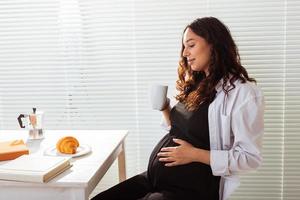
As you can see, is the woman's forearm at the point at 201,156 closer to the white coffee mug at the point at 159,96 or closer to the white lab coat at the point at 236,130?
the white lab coat at the point at 236,130

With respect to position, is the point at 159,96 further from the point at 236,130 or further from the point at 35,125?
the point at 35,125

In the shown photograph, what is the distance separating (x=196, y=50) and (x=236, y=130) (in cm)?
37

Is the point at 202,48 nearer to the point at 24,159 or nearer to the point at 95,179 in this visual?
the point at 95,179

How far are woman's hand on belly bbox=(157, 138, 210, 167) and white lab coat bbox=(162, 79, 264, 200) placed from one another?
3cm

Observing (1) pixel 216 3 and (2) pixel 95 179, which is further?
(1) pixel 216 3

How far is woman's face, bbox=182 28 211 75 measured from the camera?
1379mm

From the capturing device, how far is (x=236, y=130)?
1247 mm

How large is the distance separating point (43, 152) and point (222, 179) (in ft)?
2.39

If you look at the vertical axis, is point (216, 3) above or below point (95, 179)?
above

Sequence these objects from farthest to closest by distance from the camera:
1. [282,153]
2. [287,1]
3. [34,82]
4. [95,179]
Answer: [34,82] < [282,153] < [287,1] < [95,179]

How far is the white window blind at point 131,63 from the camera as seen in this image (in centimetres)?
180

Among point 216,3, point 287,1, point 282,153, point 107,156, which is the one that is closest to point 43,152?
point 107,156

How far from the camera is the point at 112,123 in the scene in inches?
78.7

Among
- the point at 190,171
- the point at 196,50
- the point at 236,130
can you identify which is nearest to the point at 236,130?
the point at 236,130
